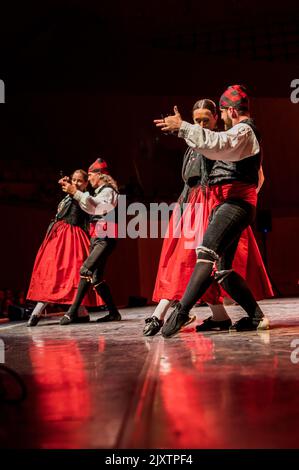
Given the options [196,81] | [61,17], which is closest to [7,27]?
[61,17]

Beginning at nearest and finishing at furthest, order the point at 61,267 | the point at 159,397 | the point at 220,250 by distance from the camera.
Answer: the point at 159,397, the point at 220,250, the point at 61,267

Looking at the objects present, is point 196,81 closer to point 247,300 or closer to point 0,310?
point 0,310

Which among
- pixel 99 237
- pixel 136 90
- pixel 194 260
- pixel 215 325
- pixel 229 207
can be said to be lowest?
pixel 215 325

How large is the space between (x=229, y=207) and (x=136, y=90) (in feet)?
22.4

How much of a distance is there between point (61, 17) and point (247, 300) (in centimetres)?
755

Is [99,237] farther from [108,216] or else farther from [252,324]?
[252,324]

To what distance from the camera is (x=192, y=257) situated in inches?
109

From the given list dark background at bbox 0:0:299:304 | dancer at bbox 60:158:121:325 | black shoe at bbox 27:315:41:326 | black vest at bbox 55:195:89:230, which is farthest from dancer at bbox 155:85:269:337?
dark background at bbox 0:0:299:304

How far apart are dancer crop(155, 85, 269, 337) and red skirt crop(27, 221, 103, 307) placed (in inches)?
71.9

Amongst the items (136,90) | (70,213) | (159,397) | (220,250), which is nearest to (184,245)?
(220,250)

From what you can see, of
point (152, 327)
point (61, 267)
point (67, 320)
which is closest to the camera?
point (152, 327)

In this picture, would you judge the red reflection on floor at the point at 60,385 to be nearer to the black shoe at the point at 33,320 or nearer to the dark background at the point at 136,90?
the black shoe at the point at 33,320

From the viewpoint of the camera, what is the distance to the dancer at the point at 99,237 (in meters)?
3.91

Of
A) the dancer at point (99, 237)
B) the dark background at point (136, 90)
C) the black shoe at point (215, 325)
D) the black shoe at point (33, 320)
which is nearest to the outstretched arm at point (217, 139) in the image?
the black shoe at point (215, 325)
